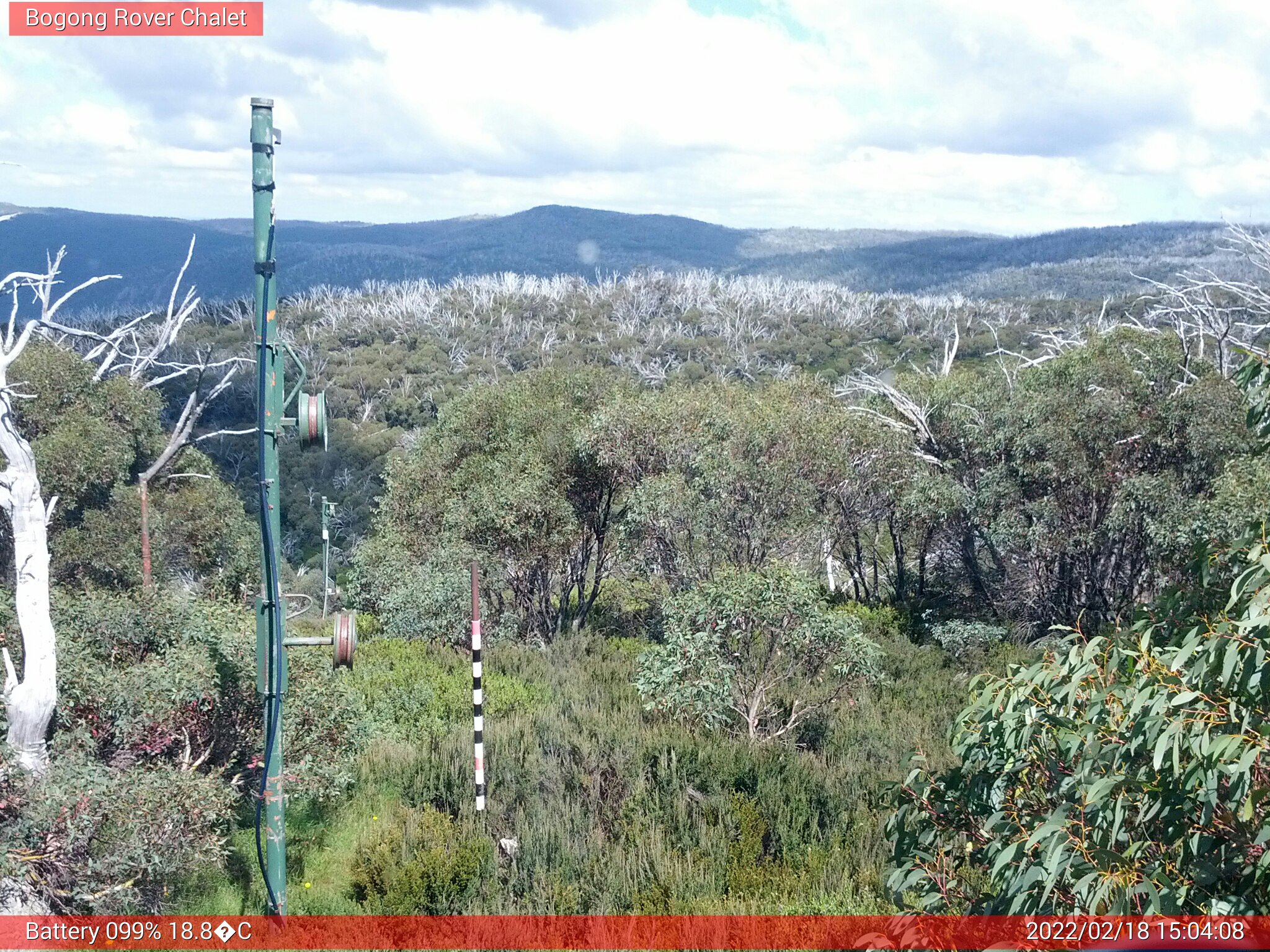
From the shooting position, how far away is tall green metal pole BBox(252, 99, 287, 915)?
538 centimetres

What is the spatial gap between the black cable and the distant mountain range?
80485 millimetres

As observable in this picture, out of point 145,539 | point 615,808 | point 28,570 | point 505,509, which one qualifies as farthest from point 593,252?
point 28,570

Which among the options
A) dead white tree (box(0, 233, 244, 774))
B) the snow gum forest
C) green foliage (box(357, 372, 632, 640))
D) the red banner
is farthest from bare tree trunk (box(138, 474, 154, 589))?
the red banner

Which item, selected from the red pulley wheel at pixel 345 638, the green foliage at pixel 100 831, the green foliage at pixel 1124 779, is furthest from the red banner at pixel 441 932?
the red pulley wheel at pixel 345 638

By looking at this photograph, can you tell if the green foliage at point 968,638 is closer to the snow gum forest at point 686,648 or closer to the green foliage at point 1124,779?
the snow gum forest at point 686,648

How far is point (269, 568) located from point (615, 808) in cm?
368

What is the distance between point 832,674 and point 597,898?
16.6ft

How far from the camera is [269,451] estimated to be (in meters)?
5.52

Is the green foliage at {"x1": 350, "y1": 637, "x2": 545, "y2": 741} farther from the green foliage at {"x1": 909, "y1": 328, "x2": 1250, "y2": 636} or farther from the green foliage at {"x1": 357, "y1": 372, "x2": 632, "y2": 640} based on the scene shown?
the green foliage at {"x1": 909, "y1": 328, "x2": 1250, "y2": 636}

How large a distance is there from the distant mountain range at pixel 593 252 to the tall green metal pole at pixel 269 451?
80402 millimetres

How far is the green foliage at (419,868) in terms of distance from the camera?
6.55 m

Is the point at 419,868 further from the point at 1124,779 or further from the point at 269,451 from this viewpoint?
the point at 1124,779

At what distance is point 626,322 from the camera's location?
71.1 metres

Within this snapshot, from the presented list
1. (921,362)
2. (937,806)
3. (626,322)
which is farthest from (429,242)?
(937,806)
